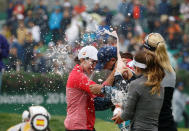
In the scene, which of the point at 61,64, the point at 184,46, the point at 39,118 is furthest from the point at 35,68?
the point at 39,118

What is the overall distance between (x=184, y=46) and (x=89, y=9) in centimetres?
282

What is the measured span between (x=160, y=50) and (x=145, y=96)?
2.21ft

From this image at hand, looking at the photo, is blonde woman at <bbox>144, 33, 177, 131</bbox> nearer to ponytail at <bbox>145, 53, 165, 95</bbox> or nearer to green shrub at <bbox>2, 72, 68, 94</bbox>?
ponytail at <bbox>145, 53, 165, 95</bbox>

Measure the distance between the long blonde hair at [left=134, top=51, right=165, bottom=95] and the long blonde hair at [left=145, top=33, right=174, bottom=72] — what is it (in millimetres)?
106

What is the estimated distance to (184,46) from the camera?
15.8 metres

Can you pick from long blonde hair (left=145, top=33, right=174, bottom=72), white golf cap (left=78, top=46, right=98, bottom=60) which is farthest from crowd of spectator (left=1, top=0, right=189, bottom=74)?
long blonde hair (left=145, top=33, right=174, bottom=72)

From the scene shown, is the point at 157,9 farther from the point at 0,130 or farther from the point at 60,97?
the point at 0,130

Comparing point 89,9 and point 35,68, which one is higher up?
point 89,9

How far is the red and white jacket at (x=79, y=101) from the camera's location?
6824mm

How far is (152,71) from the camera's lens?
5914 mm

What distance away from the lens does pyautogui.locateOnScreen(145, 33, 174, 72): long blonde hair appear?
20.1 feet

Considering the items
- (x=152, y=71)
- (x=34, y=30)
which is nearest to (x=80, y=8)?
(x=34, y=30)

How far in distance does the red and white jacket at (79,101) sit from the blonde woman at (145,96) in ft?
3.15

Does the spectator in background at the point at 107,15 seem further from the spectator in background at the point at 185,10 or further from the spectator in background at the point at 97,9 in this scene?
the spectator in background at the point at 185,10
